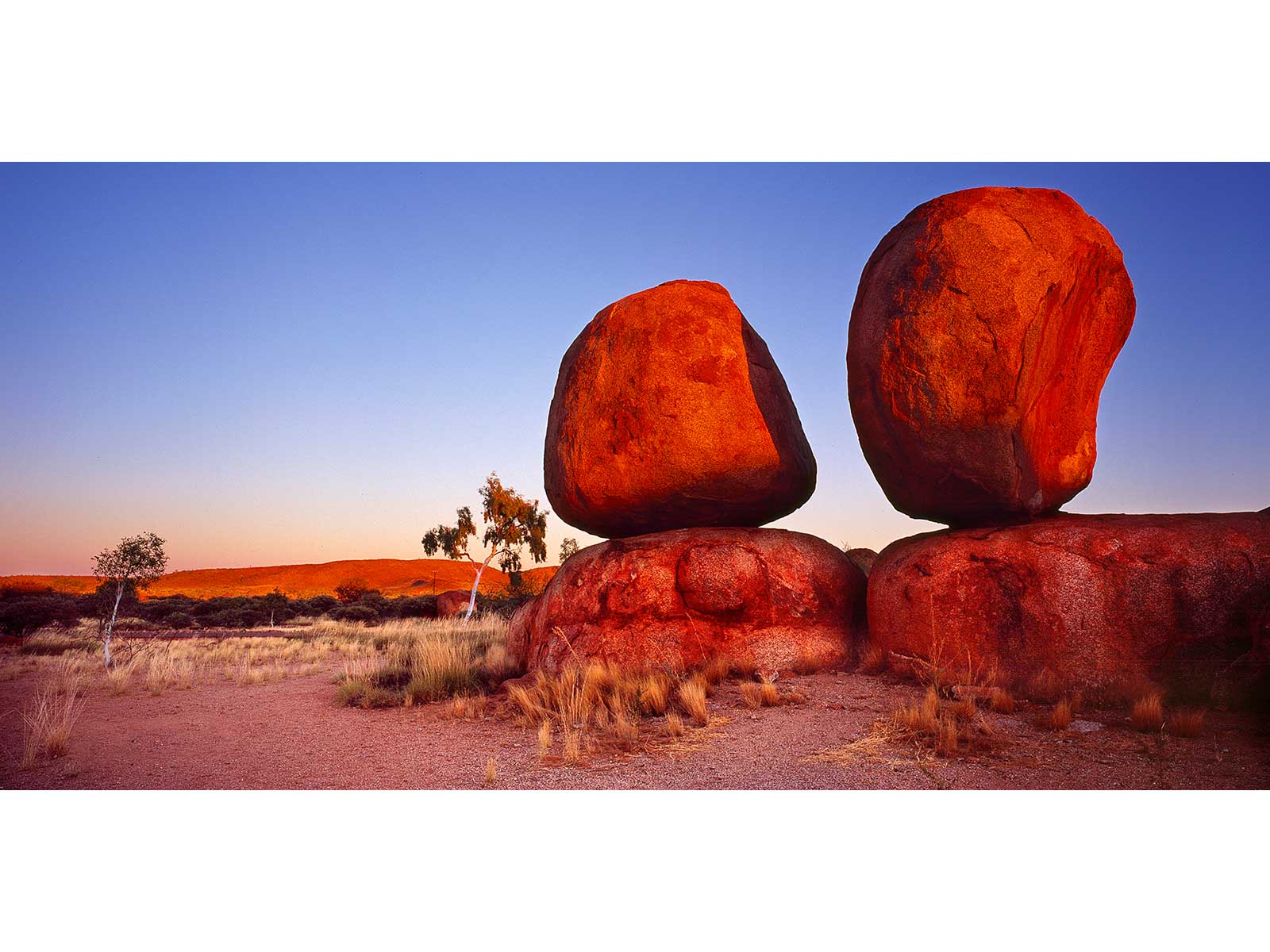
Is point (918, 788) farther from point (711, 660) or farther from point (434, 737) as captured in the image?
point (434, 737)

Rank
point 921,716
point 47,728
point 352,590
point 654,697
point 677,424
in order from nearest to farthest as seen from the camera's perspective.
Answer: point 921,716 → point 47,728 → point 654,697 → point 677,424 → point 352,590

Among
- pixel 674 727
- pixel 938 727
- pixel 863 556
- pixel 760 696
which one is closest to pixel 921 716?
pixel 938 727

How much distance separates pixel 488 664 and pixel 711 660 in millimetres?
3471

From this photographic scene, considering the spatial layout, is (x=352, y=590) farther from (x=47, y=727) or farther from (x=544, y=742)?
(x=544, y=742)

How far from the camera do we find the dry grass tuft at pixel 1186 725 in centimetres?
529

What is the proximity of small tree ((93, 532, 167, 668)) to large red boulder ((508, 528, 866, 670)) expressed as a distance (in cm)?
692

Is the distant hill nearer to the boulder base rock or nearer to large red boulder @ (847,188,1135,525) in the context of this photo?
the boulder base rock

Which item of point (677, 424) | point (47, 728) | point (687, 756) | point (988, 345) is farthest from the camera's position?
point (677, 424)

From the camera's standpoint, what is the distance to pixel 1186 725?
5305 mm

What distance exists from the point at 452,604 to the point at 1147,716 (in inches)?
842

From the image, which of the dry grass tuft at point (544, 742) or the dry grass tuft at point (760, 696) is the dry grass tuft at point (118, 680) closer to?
the dry grass tuft at point (544, 742)

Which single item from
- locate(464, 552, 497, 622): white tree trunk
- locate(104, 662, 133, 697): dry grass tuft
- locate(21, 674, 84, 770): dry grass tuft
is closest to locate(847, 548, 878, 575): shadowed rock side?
locate(21, 674, 84, 770): dry grass tuft

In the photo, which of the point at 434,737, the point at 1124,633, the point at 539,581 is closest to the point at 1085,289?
the point at 1124,633


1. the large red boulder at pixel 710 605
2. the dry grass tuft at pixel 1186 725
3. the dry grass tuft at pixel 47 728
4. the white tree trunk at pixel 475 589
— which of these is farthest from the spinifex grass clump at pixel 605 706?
the white tree trunk at pixel 475 589
